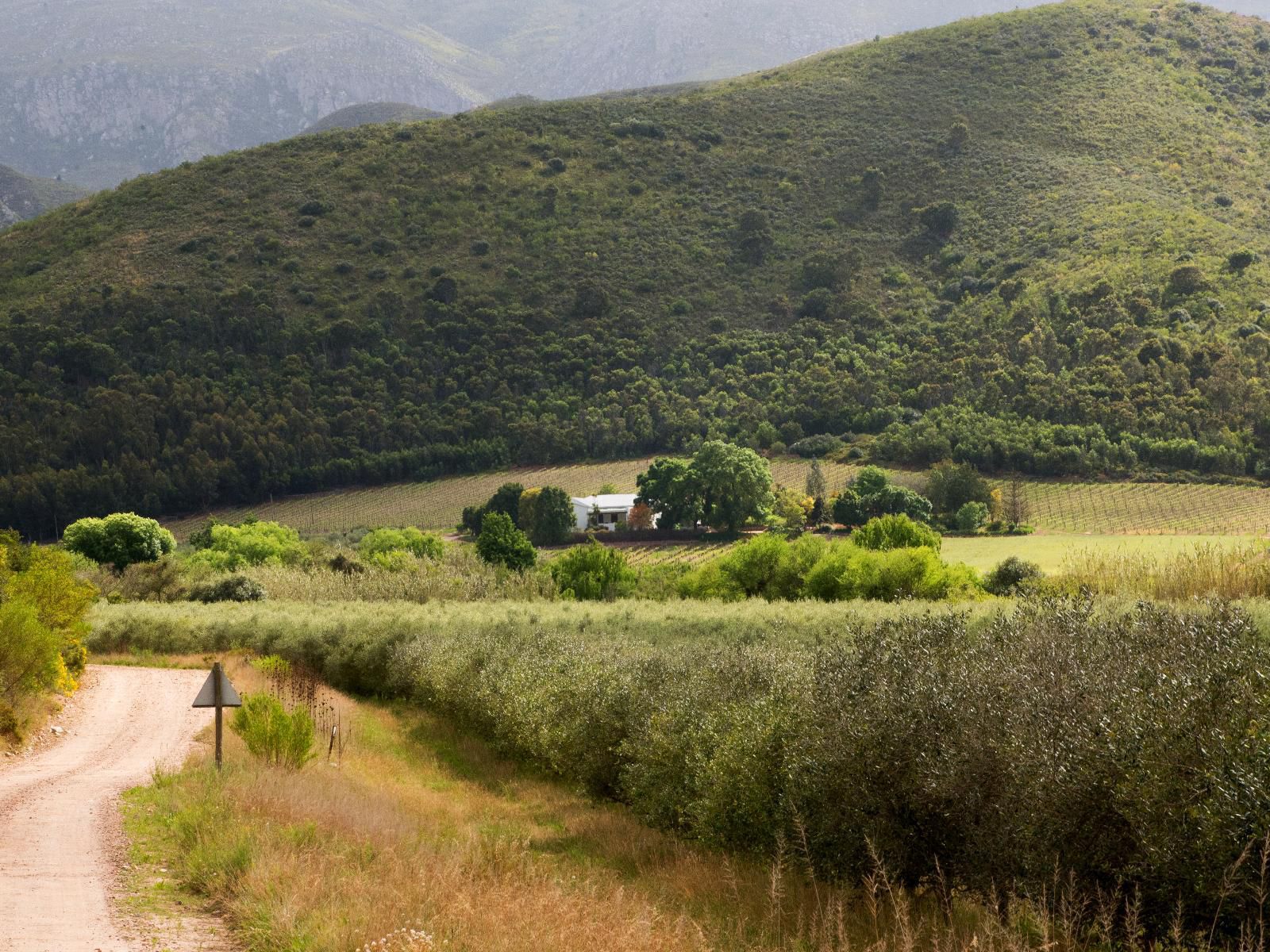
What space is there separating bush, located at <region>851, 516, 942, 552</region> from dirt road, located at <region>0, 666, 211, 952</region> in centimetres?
3655

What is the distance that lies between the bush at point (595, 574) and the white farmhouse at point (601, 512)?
2009cm

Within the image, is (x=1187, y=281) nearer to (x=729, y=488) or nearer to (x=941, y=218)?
(x=941, y=218)

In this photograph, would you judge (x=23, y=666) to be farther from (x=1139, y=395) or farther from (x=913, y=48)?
(x=913, y=48)

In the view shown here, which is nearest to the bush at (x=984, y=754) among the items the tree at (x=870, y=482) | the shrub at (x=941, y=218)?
the tree at (x=870, y=482)

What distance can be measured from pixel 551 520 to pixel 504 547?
13318 millimetres

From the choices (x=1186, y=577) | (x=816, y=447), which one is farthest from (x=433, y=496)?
(x=1186, y=577)

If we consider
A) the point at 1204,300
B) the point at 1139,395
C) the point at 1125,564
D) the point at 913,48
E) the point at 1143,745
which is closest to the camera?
the point at 1143,745

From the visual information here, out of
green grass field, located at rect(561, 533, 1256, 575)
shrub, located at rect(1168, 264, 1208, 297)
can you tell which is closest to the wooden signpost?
green grass field, located at rect(561, 533, 1256, 575)

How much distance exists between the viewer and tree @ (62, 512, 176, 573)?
193 feet

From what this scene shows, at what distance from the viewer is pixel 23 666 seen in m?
20.8

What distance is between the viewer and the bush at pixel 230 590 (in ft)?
157

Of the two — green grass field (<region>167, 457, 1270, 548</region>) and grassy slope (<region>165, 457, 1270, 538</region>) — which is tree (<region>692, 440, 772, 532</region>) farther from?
green grass field (<region>167, 457, 1270, 548</region>)

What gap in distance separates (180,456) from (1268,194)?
101 meters

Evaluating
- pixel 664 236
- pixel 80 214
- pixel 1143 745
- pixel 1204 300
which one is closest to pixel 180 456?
pixel 80 214
